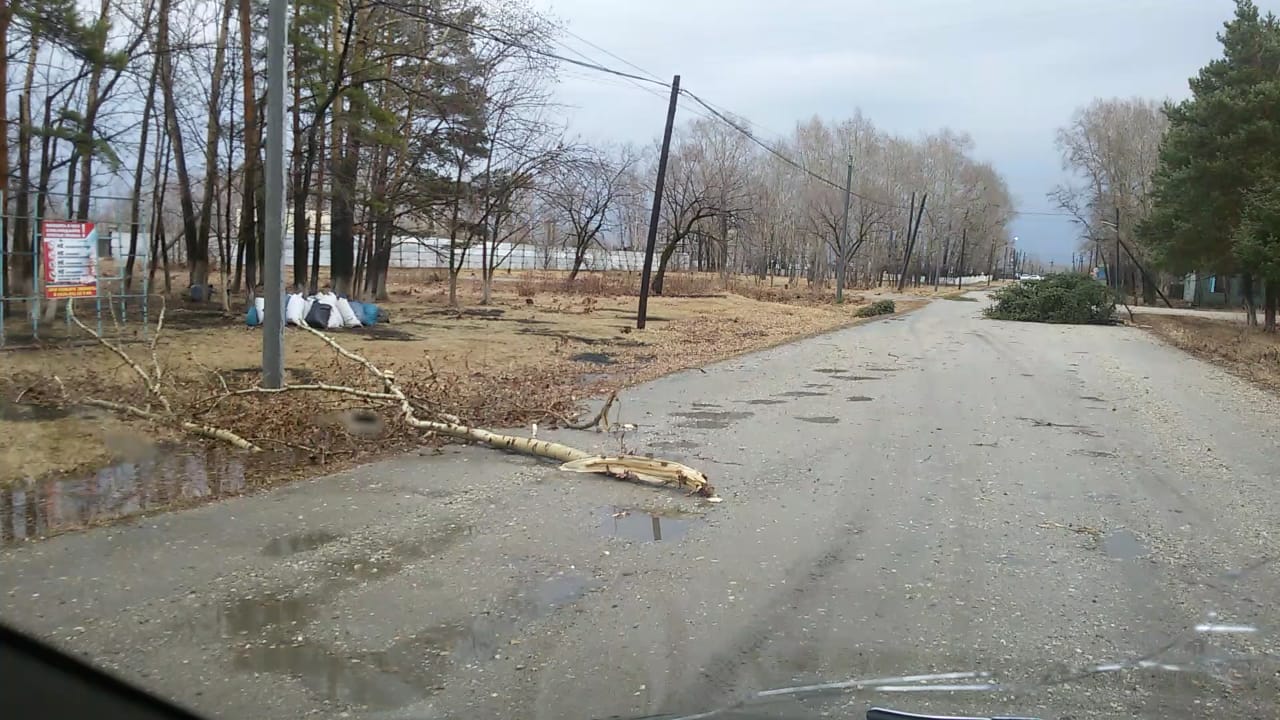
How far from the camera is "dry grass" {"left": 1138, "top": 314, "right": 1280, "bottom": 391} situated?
17547 millimetres

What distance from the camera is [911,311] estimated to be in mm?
41969

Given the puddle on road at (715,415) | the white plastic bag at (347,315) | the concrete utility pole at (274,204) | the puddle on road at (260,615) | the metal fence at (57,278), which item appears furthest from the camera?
the white plastic bag at (347,315)

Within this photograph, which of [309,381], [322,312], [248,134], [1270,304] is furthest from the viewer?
[1270,304]

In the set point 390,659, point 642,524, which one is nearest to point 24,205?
point 642,524

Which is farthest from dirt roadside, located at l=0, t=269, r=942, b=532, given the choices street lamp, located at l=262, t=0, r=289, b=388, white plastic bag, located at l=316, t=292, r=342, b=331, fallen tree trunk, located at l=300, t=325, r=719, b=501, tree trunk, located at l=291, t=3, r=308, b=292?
tree trunk, located at l=291, t=3, r=308, b=292

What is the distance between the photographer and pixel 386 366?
13.9 meters

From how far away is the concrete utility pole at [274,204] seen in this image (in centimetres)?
1006

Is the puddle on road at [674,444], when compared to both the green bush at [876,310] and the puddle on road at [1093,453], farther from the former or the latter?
the green bush at [876,310]

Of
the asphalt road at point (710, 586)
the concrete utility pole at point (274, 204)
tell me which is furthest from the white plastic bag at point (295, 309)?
the asphalt road at point (710, 586)

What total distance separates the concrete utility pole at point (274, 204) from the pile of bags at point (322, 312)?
844cm

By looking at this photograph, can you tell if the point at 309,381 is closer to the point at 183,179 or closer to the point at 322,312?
the point at 322,312

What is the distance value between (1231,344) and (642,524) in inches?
929

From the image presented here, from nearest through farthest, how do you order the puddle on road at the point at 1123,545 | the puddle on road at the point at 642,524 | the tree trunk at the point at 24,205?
the puddle on road at the point at 1123,545 < the puddle on road at the point at 642,524 < the tree trunk at the point at 24,205

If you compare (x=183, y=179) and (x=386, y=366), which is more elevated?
(x=183, y=179)
